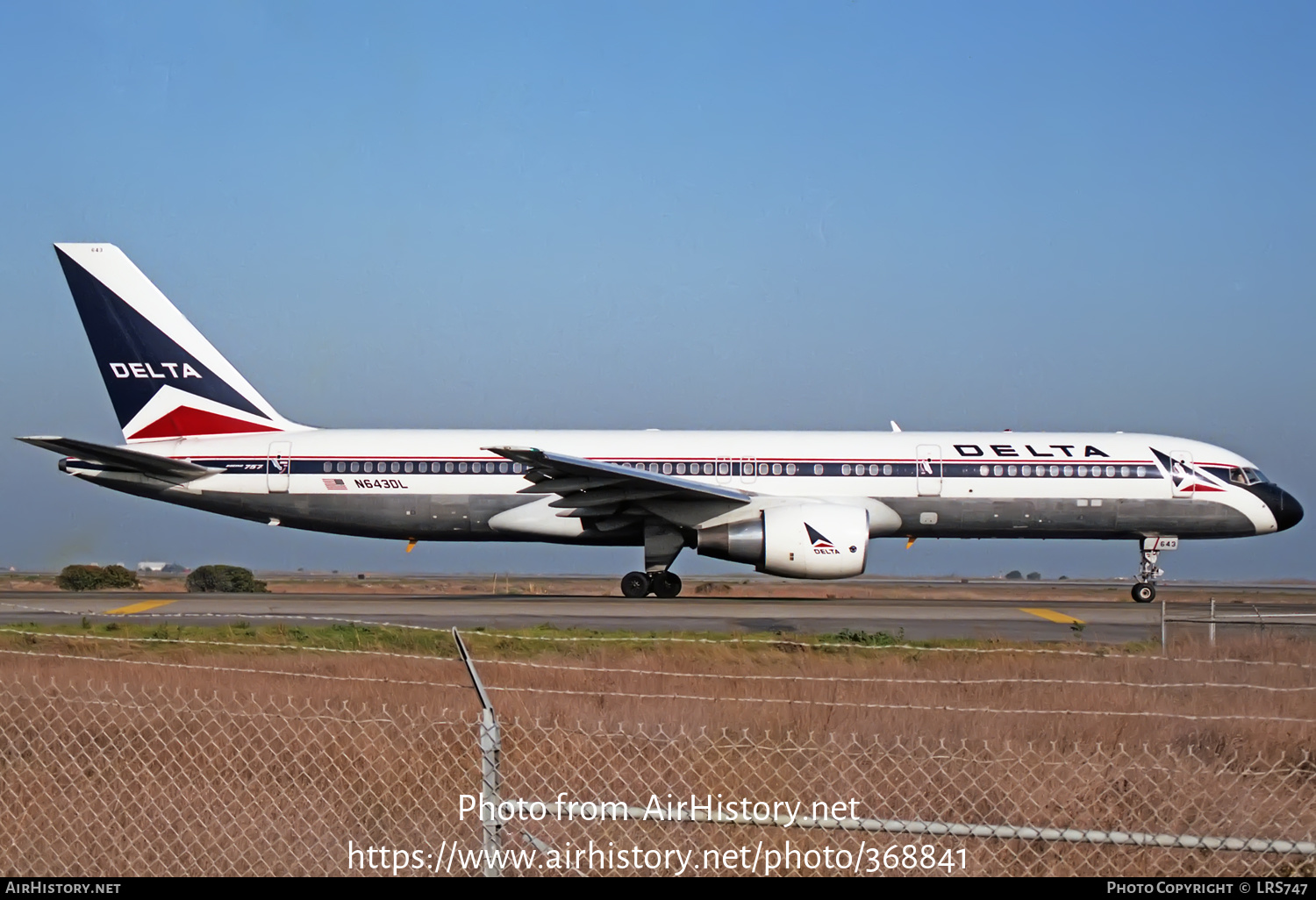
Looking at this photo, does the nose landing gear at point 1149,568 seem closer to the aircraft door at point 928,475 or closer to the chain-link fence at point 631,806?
the aircraft door at point 928,475

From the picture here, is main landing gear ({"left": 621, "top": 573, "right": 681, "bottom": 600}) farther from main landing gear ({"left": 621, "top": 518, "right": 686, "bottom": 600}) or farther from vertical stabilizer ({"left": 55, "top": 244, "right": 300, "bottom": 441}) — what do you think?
vertical stabilizer ({"left": 55, "top": 244, "right": 300, "bottom": 441})

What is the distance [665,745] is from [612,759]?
365 millimetres

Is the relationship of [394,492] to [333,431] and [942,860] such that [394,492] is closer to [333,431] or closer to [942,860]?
[333,431]

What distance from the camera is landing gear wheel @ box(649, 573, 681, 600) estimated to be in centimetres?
2588

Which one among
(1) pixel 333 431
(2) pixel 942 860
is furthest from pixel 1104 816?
(1) pixel 333 431

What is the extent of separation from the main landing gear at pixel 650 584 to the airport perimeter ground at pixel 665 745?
29.3 ft

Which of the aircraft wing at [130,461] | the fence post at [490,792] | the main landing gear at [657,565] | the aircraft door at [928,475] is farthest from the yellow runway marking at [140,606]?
the fence post at [490,792]

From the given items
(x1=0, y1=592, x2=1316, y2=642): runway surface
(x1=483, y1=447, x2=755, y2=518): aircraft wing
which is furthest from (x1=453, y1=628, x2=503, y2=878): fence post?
(x1=483, y1=447, x2=755, y2=518): aircraft wing

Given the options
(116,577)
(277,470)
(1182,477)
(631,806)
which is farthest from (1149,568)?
(116,577)

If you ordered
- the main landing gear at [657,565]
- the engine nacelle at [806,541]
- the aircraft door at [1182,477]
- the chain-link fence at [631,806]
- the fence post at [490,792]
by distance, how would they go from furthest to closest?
the aircraft door at [1182,477], the main landing gear at [657,565], the engine nacelle at [806,541], the chain-link fence at [631,806], the fence post at [490,792]

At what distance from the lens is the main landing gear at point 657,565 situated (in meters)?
25.6

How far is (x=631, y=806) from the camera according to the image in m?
5.95

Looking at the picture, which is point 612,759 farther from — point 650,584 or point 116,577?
point 116,577

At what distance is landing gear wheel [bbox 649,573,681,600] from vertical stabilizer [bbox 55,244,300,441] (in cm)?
874
